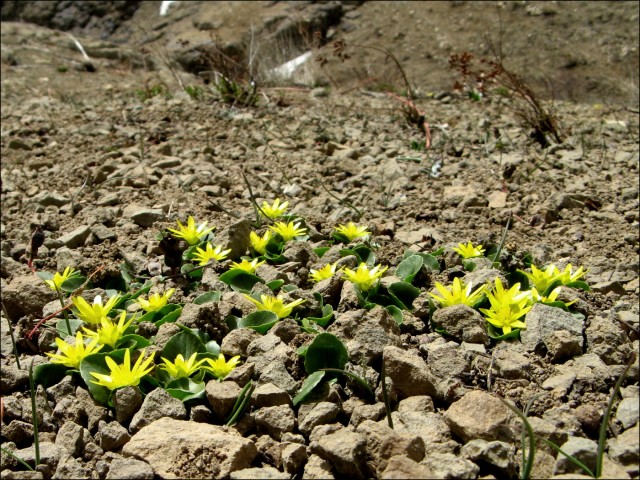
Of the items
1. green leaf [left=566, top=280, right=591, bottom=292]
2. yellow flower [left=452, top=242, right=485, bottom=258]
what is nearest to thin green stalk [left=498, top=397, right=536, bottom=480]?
green leaf [left=566, top=280, right=591, bottom=292]

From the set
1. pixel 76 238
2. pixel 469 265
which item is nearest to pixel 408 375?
pixel 469 265

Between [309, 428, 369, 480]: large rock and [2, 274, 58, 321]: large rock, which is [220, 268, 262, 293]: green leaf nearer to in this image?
[2, 274, 58, 321]: large rock

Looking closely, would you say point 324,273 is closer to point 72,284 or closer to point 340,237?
point 340,237

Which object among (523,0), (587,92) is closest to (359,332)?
(587,92)

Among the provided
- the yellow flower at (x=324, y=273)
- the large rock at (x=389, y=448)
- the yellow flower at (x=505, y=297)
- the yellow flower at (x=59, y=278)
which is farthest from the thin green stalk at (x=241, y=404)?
the yellow flower at (x=59, y=278)

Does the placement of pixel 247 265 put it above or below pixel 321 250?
above
